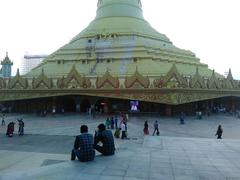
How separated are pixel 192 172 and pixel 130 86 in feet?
79.3

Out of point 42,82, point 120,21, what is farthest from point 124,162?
point 120,21

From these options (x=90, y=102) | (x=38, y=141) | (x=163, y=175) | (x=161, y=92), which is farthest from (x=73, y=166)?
(x=90, y=102)

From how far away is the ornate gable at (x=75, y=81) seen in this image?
1326 inches

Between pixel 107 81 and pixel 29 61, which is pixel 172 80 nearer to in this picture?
pixel 107 81

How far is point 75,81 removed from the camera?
112 ft

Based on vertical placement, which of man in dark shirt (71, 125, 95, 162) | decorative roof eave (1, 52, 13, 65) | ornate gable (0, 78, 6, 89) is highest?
decorative roof eave (1, 52, 13, 65)

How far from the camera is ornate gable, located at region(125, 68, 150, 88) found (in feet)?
105

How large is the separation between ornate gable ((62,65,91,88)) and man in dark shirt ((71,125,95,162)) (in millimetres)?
25408

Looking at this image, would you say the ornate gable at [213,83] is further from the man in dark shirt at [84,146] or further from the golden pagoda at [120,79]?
the man in dark shirt at [84,146]

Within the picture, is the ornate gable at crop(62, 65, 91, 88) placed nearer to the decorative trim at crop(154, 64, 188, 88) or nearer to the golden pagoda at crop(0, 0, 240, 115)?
the golden pagoda at crop(0, 0, 240, 115)

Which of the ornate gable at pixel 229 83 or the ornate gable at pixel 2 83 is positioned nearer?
the ornate gable at pixel 2 83

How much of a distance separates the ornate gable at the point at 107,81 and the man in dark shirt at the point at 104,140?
23.5m

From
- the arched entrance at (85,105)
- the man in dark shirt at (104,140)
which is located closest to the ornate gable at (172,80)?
the arched entrance at (85,105)

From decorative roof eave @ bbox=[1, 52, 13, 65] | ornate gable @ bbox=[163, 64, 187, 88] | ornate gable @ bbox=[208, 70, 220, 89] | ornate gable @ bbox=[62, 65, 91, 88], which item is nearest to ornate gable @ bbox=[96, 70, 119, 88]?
ornate gable @ bbox=[62, 65, 91, 88]
